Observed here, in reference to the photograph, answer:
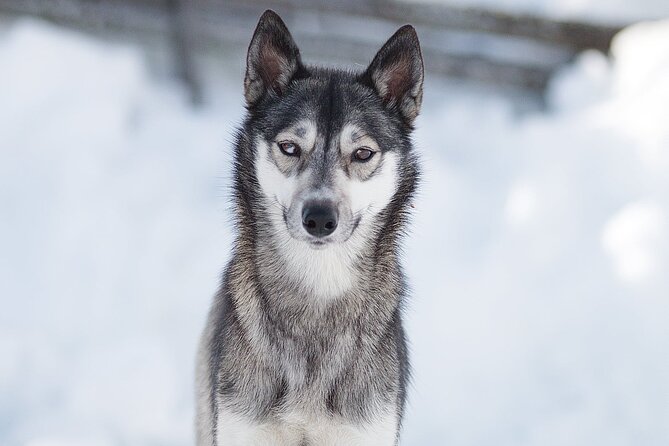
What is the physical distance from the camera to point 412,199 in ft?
10.8

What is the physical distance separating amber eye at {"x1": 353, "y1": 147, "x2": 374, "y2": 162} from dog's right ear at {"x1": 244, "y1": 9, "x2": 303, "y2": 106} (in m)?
0.41

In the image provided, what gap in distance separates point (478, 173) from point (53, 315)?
9.67 ft

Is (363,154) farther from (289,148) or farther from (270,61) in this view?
(270,61)

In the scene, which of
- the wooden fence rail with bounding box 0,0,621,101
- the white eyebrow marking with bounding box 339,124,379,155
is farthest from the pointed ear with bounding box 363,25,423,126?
the wooden fence rail with bounding box 0,0,621,101

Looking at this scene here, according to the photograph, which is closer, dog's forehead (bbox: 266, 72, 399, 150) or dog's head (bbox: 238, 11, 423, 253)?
dog's head (bbox: 238, 11, 423, 253)

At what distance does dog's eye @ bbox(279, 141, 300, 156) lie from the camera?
3.05 metres

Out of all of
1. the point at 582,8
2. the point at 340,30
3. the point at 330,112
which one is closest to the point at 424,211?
the point at 340,30

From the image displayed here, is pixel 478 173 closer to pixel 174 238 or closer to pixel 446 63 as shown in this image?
pixel 446 63

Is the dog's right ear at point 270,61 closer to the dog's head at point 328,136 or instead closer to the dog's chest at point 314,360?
the dog's head at point 328,136

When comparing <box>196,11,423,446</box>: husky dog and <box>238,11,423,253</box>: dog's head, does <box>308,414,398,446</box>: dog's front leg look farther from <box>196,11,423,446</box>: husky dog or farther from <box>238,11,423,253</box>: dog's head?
<box>238,11,423,253</box>: dog's head

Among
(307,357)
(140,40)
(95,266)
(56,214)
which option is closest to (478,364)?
(307,357)

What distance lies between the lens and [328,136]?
305 cm

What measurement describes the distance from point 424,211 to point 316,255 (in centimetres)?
280

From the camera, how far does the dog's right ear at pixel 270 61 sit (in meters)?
3.17
